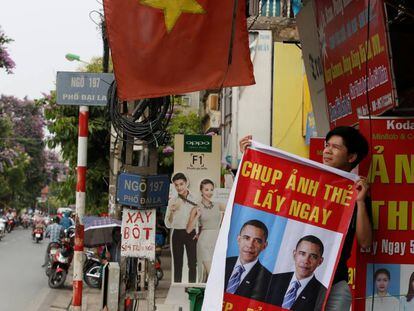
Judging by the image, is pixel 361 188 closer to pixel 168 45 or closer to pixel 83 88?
pixel 168 45

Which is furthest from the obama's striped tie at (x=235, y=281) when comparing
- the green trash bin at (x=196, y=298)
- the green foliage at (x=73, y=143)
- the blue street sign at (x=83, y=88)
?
the green foliage at (x=73, y=143)

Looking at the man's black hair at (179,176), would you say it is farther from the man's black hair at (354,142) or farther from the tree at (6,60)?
the tree at (6,60)

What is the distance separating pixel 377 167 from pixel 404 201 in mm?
240

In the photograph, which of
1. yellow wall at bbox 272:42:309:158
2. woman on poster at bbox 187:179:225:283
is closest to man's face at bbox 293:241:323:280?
woman on poster at bbox 187:179:225:283

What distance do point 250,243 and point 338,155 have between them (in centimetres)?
70

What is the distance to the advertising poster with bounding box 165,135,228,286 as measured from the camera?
8.71m

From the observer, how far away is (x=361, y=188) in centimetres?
386

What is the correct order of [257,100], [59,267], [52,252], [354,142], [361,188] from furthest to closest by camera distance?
[257,100], [52,252], [59,267], [354,142], [361,188]

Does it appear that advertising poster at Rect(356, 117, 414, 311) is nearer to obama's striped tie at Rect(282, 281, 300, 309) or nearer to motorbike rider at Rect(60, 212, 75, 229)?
obama's striped tie at Rect(282, 281, 300, 309)

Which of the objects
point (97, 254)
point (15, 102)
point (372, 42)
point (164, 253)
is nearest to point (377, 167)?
point (372, 42)

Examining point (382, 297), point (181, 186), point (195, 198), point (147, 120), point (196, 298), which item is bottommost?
point (196, 298)

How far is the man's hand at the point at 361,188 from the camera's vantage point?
151 inches

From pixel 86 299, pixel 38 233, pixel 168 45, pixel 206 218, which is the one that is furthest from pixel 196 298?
pixel 38 233

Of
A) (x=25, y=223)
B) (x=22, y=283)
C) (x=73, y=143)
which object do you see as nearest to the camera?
(x=73, y=143)
